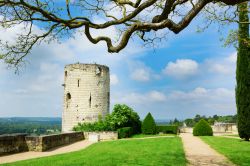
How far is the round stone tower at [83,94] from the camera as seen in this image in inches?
1400

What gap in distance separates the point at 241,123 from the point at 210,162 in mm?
10907

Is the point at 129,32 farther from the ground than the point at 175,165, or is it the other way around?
the point at 129,32

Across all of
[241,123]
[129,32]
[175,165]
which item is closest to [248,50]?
[241,123]

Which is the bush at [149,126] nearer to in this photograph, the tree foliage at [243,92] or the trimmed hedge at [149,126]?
the trimmed hedge at [149,126]

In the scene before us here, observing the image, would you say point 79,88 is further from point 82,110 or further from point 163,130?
point 163,130

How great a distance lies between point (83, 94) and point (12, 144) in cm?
2048

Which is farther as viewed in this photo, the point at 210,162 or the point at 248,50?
the point at 248,50

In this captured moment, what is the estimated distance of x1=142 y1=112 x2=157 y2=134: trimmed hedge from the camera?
33.9 meters

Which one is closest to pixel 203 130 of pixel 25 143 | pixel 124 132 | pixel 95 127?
pixel 124 132

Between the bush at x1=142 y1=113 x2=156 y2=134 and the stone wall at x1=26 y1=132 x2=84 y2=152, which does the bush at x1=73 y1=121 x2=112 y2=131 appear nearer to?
the bush at x1=142 y1=113 x2=156 y2=134

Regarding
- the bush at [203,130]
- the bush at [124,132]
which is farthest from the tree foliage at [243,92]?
the bush at [124,132]

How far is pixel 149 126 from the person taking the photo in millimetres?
33938

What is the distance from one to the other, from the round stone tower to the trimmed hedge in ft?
15.7

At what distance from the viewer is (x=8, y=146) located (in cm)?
1484
